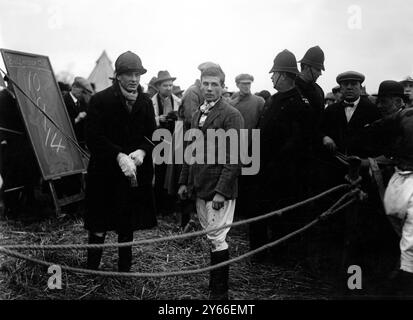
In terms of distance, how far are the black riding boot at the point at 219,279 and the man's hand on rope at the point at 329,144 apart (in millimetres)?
1617

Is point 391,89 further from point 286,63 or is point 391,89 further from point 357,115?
point 286,63

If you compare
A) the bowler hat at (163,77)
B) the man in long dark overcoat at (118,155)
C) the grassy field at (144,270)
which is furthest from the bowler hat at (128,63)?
the bowler hat at (163,77)

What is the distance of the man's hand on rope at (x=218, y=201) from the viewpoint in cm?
352

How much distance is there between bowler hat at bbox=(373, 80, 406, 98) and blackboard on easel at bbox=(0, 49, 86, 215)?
12.2 ft

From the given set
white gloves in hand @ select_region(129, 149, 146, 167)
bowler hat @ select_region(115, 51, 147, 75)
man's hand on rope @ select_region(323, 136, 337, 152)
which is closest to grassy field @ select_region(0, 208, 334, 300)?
white gloves in hand @ select_region(129, 149, 146, 167)

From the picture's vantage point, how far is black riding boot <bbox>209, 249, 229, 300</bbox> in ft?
12.0

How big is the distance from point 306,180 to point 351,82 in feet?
3.98

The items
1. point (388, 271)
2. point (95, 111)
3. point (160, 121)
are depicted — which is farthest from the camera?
point (160, 121)

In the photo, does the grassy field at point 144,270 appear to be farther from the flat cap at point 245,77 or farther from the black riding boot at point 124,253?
the flat cap at point 245,77

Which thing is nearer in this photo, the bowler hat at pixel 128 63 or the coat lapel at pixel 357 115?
the bowler hat at pixel 128 63

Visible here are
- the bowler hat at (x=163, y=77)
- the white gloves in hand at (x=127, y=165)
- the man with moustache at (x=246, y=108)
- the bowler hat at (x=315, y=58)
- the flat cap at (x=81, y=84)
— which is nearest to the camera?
the white gloves in hand at (x=127, y=165)
